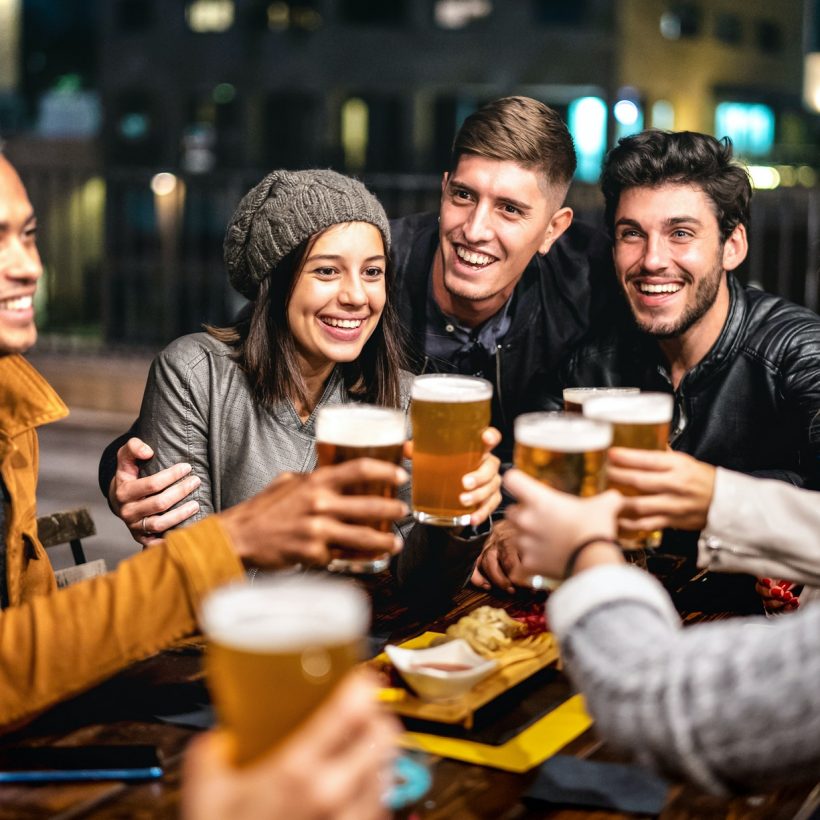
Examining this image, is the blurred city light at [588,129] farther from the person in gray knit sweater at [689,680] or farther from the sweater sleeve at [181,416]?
the person in gray knit sweater at [689,680]

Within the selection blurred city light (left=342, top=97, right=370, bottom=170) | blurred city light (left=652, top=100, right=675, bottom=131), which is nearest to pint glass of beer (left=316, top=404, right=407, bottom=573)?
blurred city light (left=342, top=97, right=370, bottom=170)

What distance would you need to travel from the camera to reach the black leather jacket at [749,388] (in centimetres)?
357

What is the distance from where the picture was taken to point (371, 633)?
2.36 m

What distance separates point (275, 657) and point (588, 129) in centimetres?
3018

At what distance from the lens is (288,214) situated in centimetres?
304

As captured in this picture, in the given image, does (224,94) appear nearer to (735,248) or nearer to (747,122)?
(747,122)

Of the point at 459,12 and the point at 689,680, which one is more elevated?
the point at 459,12

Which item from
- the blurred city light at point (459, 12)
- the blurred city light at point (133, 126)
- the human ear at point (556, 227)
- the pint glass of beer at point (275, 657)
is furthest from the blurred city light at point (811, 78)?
the pint glass of beer at point (275, 657)

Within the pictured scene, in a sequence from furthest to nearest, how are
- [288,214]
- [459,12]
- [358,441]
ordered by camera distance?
[459,12] < [288,214] < [358,441]

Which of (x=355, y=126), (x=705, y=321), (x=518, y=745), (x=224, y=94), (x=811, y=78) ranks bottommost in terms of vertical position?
(x=518, y=745)

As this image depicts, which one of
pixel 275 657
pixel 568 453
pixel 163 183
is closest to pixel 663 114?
pixel 163 183

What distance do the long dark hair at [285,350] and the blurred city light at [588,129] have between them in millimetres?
23884

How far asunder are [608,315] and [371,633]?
1.79 meters

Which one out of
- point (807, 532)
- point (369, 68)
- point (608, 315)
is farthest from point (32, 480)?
point (369, 68)
